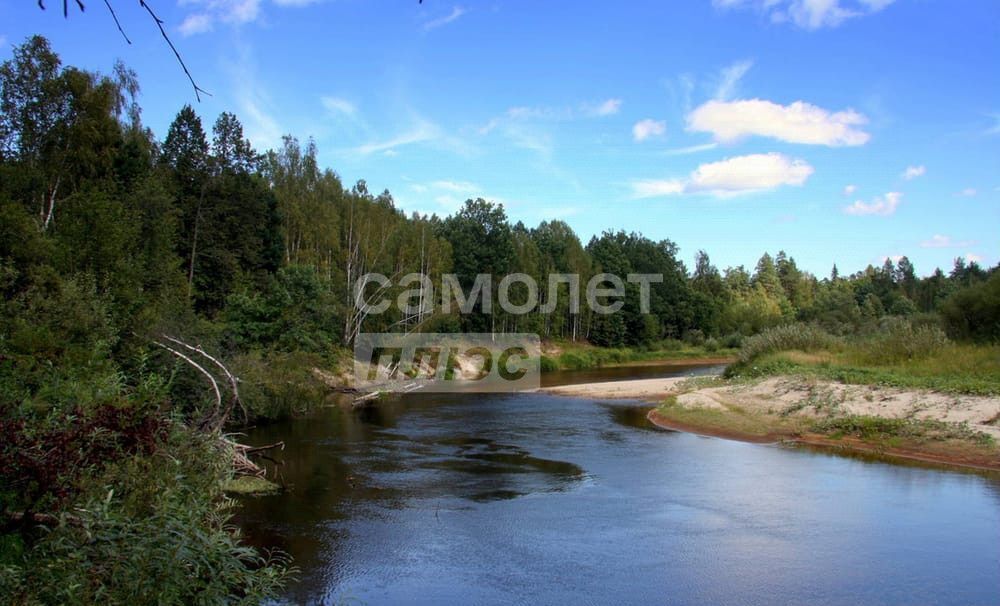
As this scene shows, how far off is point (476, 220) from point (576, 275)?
13.3 m

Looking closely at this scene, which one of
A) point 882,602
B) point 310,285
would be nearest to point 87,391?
point 882,602

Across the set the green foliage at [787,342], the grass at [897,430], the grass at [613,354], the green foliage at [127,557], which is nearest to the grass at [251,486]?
the green foliage at [127,557]

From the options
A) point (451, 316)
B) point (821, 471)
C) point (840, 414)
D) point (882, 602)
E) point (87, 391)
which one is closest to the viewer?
point (882, 602)

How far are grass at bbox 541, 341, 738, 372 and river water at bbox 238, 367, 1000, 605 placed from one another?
1453 inches

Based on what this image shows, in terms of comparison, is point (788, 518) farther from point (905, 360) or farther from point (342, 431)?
point (905, 360)

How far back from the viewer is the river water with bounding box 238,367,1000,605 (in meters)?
11.1

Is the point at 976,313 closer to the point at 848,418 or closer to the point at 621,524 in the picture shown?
the point at 848,418

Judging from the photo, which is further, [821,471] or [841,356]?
[841,356]

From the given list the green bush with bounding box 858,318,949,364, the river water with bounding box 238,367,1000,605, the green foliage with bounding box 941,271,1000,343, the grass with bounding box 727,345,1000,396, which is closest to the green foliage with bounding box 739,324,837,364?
the grass with bounding box 727,345,1000,396

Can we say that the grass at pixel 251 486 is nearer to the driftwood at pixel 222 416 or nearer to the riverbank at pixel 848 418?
the driftwood at pixel 222 416

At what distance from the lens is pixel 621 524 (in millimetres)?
14359

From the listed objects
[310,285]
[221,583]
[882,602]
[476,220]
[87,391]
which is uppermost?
[476,220]

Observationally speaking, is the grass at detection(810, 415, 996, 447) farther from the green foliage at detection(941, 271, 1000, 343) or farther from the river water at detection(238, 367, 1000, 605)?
the green foliage at detection(941, 271, 1000, 343)

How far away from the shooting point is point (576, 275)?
7431cm
